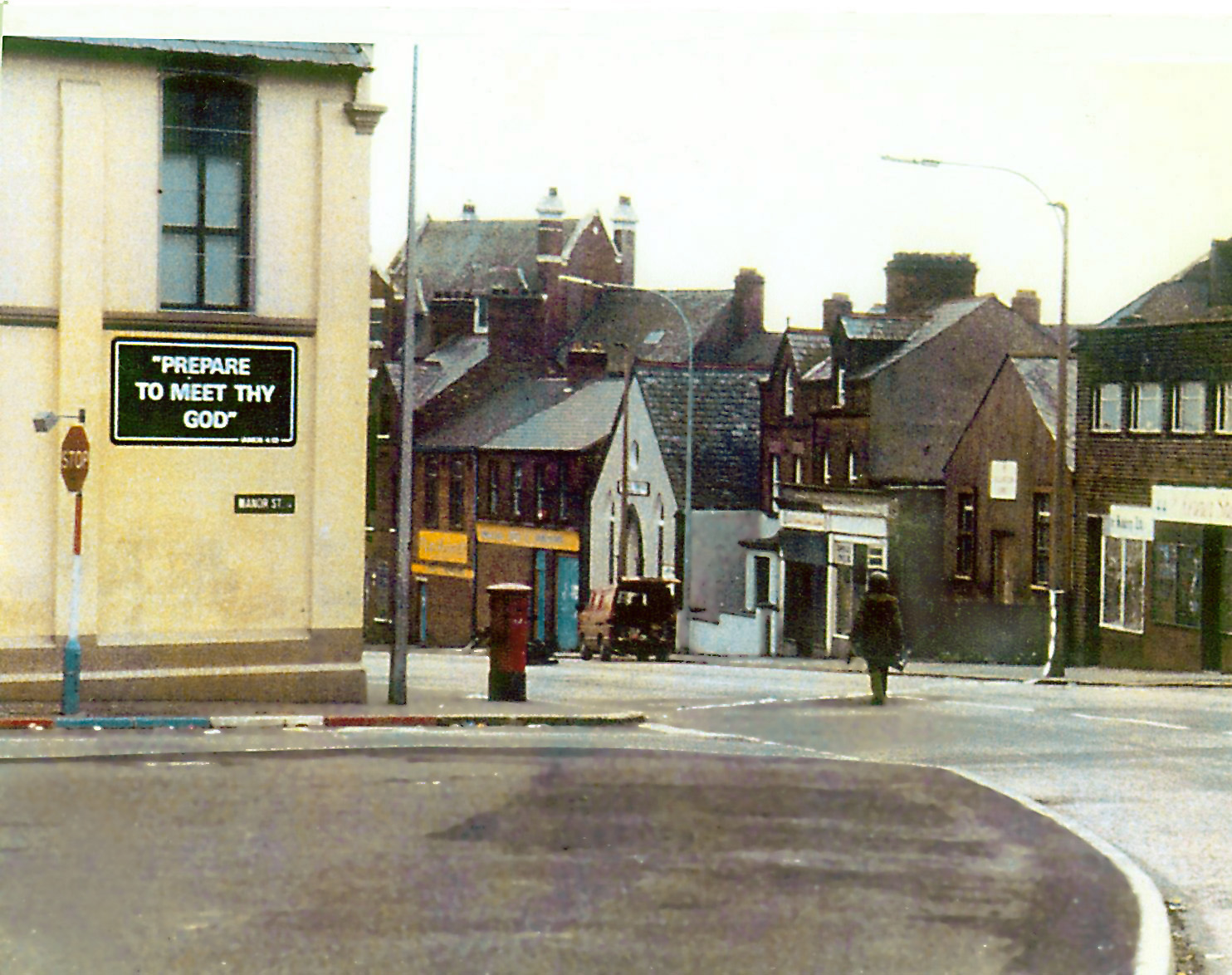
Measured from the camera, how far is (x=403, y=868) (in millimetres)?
10273

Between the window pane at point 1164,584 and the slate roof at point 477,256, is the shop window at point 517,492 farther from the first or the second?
the slate roof at point 477,256

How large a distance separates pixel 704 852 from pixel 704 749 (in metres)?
5.46

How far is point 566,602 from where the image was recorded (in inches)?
1522

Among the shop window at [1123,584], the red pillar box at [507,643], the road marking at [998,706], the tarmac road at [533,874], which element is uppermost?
the shop window at [1123,584]

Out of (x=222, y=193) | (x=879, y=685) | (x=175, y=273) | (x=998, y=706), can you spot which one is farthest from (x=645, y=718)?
(x=222, y=193)

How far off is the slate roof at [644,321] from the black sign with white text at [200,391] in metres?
2.82

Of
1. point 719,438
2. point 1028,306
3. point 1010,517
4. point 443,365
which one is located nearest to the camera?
point 1028,306

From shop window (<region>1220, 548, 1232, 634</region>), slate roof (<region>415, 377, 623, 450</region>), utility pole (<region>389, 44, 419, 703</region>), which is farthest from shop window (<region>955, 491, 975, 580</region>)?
utility pole (<region>389, 44, 419, 703</region>)

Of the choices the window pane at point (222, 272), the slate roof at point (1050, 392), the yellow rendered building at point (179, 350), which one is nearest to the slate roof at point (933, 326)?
the slate roof at point (1050, 392)

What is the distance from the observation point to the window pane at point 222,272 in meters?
17.8

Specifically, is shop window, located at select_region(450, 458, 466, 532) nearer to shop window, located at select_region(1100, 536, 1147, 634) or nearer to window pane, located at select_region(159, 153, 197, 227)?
window pane, located at select_region(159, 153, 197, 227)

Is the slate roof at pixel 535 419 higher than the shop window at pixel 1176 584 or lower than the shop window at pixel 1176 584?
higher

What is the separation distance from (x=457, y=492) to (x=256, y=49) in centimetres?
963

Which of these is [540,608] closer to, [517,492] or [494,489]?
[517,492]
